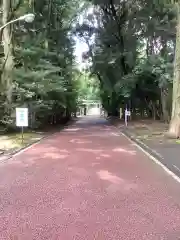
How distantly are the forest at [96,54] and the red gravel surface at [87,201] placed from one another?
10520 mm

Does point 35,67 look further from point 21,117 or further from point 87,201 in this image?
point 87,201

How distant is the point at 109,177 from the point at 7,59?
53.4 feet

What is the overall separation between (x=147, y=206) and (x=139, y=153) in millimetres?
8337

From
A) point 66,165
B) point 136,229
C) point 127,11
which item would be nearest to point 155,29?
point 127,11

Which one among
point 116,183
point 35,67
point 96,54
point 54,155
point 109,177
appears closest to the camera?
point 116,183

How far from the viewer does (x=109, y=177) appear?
9.48 meters

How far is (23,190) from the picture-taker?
26.2 feet

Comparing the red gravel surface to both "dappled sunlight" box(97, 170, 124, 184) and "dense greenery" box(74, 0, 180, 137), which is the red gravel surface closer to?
"dappled sunlight" box(97, 170, 124, 184)

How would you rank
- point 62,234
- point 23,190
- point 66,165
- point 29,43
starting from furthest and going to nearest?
1. point 29,43
2. point 66,165
3. point 23,190
4. point 62,234

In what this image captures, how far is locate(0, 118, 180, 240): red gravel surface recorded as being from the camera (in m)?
5.24

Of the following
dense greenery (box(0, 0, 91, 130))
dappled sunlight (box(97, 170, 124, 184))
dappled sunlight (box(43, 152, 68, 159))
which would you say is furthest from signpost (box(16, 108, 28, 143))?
dappled sunlight (box(97, 170, 124, 184))

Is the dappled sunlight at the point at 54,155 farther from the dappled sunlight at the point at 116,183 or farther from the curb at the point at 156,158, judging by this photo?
the dappled sunlight at the point at 116,183

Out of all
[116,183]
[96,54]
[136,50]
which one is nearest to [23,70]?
[116,183]

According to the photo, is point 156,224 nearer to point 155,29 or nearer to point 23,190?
point 23,190
